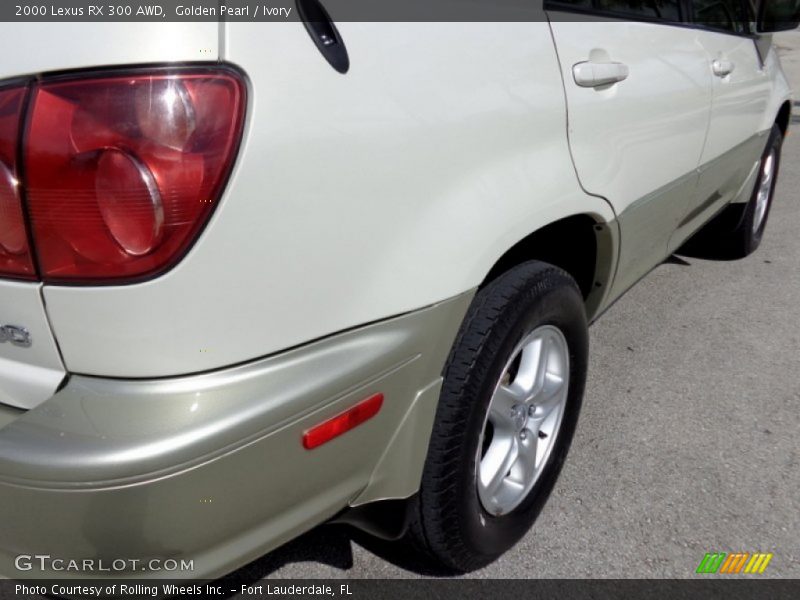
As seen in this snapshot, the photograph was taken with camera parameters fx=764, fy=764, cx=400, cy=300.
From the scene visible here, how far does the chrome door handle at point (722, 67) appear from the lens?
2896 mm

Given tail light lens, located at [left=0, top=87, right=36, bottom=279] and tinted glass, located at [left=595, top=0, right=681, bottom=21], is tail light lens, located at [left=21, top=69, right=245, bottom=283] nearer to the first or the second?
tail light lens, located at [left=0, top=87, right=36, bottom=279]

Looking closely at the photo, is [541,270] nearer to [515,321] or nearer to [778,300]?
[515,321]

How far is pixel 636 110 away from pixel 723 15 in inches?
59.5

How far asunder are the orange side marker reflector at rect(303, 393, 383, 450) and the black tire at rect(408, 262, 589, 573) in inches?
10.4

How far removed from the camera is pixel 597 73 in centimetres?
198

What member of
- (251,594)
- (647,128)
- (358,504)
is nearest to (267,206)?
(358,504)

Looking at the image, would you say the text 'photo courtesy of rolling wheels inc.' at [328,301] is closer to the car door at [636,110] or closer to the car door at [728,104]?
the car door at [636,110]

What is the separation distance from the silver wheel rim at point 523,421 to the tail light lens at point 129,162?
1023 millimetres

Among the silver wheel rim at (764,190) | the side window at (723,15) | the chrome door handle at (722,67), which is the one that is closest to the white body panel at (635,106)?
the chrome door handle at (722,67)

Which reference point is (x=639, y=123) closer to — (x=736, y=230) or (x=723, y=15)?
(x=723, y=15)

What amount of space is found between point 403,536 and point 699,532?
0.97 metres

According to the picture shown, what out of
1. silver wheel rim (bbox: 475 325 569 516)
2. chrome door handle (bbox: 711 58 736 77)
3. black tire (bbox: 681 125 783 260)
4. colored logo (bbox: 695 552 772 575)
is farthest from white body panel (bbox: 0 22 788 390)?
black tire (bbox: 681 125 783 260)

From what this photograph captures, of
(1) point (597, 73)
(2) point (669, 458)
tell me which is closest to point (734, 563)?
(2) point (669, 458)

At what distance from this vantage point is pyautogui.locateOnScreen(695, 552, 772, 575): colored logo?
7.02 ft
